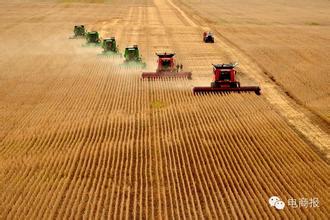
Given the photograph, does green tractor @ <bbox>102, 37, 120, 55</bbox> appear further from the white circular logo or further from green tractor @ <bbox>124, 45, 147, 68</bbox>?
the white circular logo

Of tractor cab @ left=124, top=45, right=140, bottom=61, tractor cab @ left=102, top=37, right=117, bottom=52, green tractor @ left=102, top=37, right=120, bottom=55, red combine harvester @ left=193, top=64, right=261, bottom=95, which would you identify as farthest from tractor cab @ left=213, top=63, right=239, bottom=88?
tractor cab @ left=102, top=37, right=117, bottom=52

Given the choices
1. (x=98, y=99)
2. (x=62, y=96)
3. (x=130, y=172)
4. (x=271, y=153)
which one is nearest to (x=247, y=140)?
(x=271, y=153)

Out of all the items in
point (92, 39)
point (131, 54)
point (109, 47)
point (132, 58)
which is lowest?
point (92, 39)

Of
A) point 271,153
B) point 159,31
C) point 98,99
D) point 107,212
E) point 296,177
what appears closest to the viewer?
point 107,212

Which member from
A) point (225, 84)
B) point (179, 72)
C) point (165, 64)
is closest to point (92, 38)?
point (165, 64)

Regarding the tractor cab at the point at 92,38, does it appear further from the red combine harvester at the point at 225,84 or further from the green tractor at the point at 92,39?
the red combine harvester at the point at 225,84

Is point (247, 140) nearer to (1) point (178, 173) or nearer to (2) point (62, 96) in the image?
(1) point (178, 173)

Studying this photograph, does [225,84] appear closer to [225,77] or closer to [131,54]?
[225,77]

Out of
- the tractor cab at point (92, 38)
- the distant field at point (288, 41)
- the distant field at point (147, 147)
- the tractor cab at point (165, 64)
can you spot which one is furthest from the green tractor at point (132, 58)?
the tractor cab at point (92, 38)

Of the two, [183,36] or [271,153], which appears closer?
[271,153]
